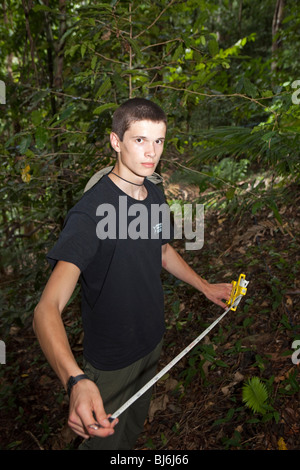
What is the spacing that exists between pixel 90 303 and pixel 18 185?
158 cm

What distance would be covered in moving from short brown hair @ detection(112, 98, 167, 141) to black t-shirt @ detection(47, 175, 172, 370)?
0.29 m

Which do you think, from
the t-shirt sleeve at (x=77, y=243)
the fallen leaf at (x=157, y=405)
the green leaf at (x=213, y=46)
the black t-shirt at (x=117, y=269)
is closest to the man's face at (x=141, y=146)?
→ the black t-shirt at (x=117, y=269)

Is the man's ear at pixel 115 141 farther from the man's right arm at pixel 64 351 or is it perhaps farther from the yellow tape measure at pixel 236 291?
the yellow tape measure at pixel 236 291

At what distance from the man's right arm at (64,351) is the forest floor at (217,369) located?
162cm

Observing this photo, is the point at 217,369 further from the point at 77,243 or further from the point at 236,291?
the point at 77,243

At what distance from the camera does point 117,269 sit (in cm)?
157

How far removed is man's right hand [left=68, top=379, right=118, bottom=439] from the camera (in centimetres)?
92

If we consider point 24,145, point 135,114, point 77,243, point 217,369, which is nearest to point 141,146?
point 135,114

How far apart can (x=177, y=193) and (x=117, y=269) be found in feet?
6.08


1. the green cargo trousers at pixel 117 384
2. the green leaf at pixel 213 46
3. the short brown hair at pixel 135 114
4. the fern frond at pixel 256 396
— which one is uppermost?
the green leaf at pixel 213 46

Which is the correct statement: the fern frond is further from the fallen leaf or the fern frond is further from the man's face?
the man's face

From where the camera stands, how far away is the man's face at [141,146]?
1521mm

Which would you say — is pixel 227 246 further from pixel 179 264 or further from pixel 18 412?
pixel 18 412

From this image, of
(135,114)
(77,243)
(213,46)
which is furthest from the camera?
(213,46)
